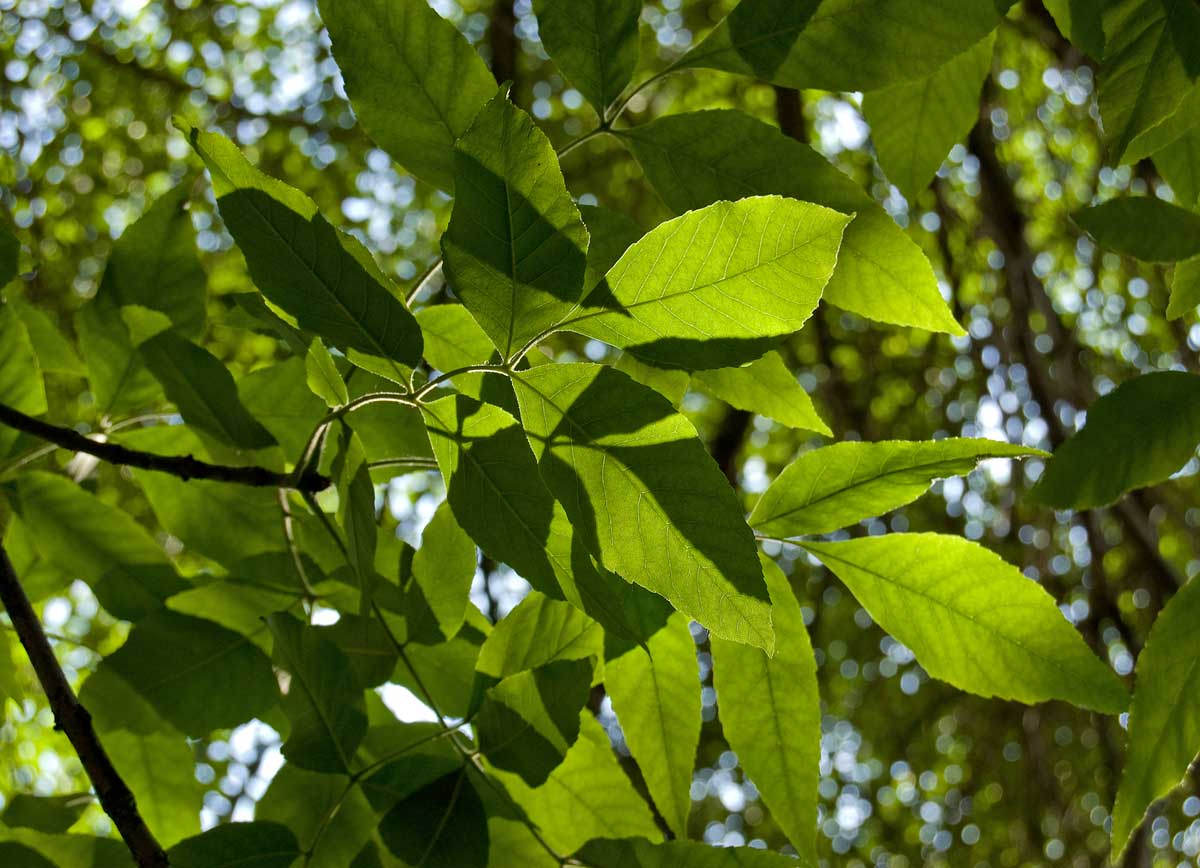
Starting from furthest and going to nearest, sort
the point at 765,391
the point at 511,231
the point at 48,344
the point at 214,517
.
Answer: the point at 48,344 < the point at 214,517 < the point at 765,391 < the point at 511,231

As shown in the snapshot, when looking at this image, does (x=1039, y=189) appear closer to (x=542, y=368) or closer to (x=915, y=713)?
(x=915, y=713)

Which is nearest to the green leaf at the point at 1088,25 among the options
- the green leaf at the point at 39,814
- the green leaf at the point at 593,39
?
the green leaf at the point at 593,39

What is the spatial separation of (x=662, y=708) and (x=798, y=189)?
334 millimetres

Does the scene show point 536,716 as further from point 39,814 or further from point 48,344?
point 48,344

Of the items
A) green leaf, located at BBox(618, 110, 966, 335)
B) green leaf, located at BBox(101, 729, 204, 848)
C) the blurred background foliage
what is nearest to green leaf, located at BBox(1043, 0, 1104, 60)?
green leaf, located at BBox(618, 110, 966, 335)

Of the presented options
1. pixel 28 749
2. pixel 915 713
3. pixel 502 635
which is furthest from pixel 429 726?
pixel 915 713

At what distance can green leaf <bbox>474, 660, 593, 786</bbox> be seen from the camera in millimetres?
656

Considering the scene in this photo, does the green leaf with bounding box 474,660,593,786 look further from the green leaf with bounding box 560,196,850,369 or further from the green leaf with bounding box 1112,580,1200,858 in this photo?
the green leaf with bounding box 1112,580,1200,858

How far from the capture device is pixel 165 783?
2.78 feet

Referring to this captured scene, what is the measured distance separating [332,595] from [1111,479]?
1.74 ft

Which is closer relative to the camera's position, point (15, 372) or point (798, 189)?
point (798, 189)

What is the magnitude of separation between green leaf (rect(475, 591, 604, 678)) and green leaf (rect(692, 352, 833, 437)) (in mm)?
175

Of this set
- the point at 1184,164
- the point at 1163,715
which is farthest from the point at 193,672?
the point at 1184,164

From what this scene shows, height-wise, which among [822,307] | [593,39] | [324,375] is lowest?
[822,307]
